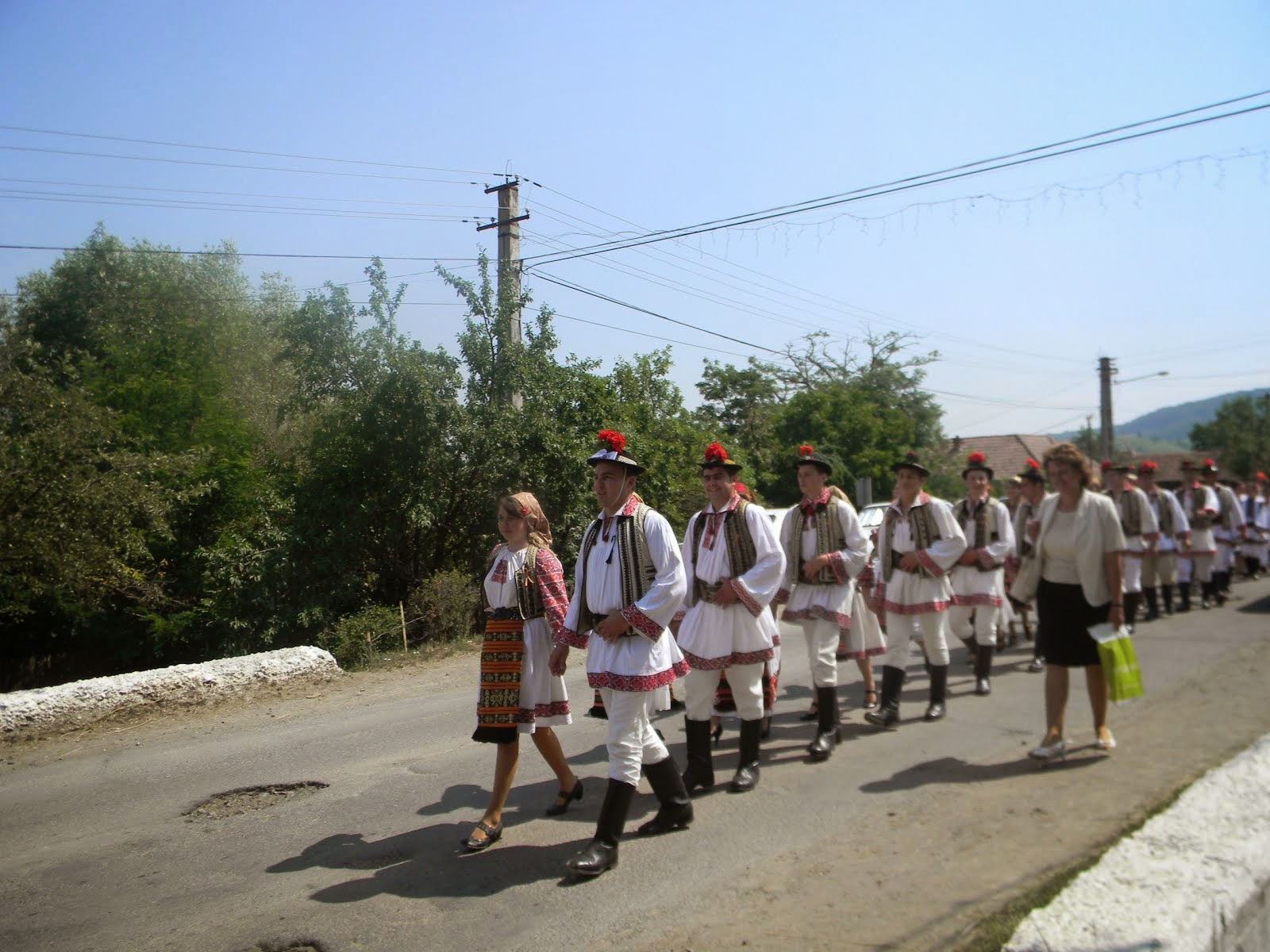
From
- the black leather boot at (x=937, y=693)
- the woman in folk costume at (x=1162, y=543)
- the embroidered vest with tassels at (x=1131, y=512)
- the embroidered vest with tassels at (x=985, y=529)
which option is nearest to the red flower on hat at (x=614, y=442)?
the black leather boot at (x=937, y=693)

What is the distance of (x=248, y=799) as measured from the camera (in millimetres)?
6172

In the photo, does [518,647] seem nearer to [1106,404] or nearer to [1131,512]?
[1131,512]

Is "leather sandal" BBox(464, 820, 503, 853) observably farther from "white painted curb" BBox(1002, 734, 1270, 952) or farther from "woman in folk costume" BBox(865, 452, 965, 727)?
"woman in folk costume" BBox(865, 452, 965, 727)

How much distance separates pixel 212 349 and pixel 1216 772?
2861 cm

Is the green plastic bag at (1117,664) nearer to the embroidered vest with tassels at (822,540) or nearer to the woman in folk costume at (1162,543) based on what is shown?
the embroidered vest with tassels at (822,540)

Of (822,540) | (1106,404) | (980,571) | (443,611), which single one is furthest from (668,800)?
(1106,404)

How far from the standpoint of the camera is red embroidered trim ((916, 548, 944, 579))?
7.42m

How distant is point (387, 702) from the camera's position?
29.8 feet

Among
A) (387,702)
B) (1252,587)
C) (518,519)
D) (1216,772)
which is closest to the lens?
(1216,772)

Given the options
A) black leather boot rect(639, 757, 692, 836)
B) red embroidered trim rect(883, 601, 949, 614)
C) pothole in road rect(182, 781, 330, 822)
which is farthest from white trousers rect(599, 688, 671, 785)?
red embroidered trim rect(883, 601, 949, 614)

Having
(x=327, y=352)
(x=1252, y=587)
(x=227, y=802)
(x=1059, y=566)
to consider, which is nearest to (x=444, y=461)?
(x=327, y=352)

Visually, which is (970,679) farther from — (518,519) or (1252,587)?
(1252,587)

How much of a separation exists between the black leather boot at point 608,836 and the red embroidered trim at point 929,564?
11.6 ft

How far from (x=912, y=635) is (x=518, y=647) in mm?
3603
